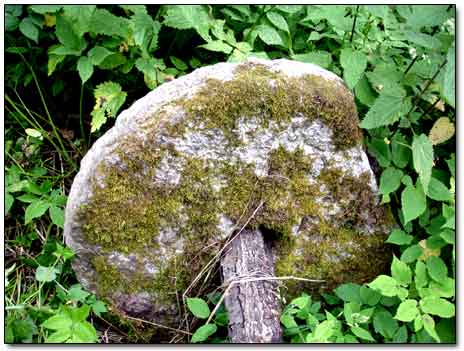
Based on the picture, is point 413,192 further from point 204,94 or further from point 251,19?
point 251,19

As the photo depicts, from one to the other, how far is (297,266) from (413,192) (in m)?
0.57

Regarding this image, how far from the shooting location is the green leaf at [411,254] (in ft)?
7.00

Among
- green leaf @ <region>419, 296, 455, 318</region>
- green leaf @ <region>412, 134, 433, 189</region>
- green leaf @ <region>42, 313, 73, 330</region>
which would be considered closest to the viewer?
green leaf @ <region>42, 313, 73, 330</region>

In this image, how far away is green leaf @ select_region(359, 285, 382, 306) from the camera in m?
2.12

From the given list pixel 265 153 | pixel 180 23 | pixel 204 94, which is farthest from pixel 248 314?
pixel 180 23

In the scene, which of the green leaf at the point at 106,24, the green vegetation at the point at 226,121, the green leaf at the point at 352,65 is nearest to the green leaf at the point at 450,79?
the green vegetation at the point at 226,121

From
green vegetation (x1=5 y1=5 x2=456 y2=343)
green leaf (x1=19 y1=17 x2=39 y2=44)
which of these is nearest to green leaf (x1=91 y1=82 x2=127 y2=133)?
green vegetation (x1=5 y1=5 x2=456 y2=343)

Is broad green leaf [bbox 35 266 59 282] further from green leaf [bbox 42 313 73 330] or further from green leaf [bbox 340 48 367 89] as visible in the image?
green leaf [bbox 340 48 367 89]

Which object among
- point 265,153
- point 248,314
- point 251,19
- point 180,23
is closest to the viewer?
point 248,314

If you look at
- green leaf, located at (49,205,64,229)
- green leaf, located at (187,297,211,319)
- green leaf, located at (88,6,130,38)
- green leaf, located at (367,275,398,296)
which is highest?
green leaf, located at (88,6,130,38)

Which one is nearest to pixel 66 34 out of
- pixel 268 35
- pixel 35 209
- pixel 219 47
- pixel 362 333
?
pixel 219 47

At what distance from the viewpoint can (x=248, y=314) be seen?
1.96 metres

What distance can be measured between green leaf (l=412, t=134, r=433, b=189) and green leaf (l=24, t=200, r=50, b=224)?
1.59m

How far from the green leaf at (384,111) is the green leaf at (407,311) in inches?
27.2
